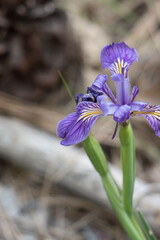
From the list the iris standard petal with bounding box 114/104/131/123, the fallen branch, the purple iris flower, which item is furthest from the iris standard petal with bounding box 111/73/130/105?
the fallen branch

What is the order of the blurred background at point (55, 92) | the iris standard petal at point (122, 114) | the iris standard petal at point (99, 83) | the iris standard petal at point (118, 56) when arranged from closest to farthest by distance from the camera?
the iris standard petal at point (122, 114) → the iris standard petal at point (99, 83) → the iris standard petal at point (118, 56) → the blurred background at point (55, 92)

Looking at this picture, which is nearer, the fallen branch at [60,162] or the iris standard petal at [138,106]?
the iris standard petal at [138,106]

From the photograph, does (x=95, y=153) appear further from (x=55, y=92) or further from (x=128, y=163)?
(x=55, y=92)

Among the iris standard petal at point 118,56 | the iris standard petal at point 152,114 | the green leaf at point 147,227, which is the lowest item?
the green leaf at point 147,227

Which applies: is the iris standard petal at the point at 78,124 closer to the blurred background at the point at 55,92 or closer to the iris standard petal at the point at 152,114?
the iris standard petal at the point at 152,114

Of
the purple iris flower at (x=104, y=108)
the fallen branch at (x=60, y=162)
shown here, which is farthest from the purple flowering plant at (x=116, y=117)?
the fallen branch at (x=60, y=162)

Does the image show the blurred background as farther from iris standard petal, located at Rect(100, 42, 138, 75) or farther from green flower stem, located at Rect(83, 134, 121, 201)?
iris standard petal, located at Rect(100, 42, 138, 75)

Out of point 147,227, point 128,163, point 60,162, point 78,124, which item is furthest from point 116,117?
point 60,162
